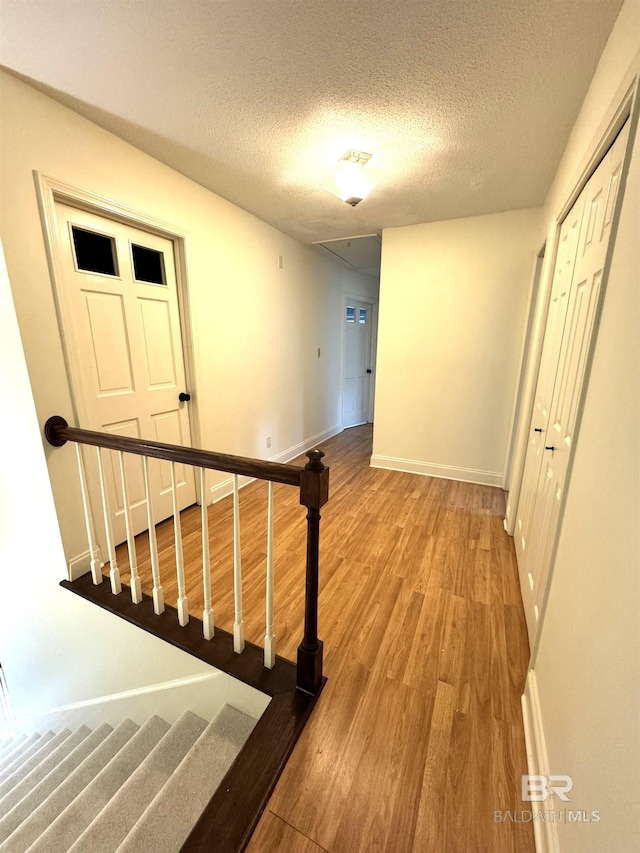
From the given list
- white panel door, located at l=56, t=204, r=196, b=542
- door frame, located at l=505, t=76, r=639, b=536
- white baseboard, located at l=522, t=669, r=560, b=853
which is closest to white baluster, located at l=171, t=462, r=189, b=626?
white panel door, located at l=56, t=204, r=196, b=542

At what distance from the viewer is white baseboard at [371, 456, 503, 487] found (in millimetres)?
3373

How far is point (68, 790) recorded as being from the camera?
154 cm

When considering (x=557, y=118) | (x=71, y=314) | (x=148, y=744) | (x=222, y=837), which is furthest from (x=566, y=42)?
(x=148, y=744)

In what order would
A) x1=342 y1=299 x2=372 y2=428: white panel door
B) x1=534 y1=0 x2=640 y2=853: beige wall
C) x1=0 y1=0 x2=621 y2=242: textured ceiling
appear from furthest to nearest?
x1=342 y1=299 x2=372 y2=428: white panel door
x1=0 y1=0 x2=621 y2=242: textured ceiling
x1=534 y1=0 x2=640 y2=853: beige wall

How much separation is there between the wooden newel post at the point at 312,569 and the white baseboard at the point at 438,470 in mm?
2564

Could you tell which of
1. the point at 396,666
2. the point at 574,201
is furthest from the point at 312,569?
the point at 574,201

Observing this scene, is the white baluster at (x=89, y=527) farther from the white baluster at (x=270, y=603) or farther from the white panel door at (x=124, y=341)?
the white baluster at (x=270, y=603)

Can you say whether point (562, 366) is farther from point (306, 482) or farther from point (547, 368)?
point (306, 482)

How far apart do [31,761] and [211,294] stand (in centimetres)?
314

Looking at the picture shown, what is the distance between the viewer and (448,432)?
3.47 meters

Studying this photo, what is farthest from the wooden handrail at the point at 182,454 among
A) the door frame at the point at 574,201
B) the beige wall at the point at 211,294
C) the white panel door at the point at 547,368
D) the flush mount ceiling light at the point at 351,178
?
the flush mount ceiling light at the point at 351,178

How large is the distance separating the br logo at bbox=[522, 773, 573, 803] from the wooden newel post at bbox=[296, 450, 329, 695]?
0.74 m

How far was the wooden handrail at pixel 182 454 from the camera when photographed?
1.22 m

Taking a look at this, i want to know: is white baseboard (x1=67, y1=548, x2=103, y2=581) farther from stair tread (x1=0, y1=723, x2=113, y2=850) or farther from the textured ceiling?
the textured ceiling
